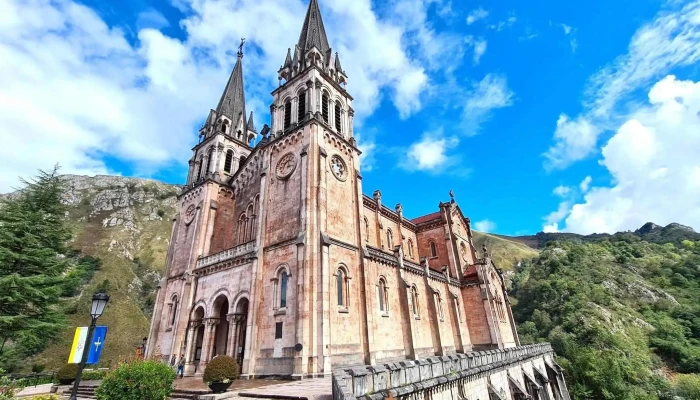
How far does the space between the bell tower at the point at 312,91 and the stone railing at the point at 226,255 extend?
8640 millimetres

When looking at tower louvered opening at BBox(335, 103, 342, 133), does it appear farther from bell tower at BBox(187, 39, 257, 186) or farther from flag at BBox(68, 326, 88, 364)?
flag at BBox(68, 326, 88, 364)

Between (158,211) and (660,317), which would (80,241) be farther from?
(660,317)

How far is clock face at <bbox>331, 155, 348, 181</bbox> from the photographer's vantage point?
22156 millimetres

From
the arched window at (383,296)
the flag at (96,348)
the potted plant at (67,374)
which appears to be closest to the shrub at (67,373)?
the potted plant at (67,374)

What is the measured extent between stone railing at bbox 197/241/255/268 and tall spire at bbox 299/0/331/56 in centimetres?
1664

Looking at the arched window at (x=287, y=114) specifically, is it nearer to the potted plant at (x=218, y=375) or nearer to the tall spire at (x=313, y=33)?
the tall spire at (x=313, y=33)

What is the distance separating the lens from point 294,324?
16.6 meters

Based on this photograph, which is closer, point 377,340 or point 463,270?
point 377,340

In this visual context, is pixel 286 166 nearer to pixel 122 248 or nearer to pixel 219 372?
pixel 219 372

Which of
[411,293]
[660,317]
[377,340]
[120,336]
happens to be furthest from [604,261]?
[120,336]

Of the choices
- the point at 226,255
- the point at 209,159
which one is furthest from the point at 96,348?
the point at 209,159

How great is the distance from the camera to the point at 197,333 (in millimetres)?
22656

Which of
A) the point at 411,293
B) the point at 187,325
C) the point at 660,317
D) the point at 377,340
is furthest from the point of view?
the point at 660,317

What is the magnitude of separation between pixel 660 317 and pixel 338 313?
56.5 m
